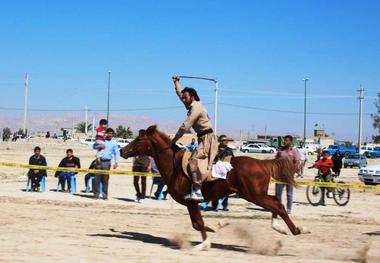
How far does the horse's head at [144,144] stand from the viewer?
11.3 m

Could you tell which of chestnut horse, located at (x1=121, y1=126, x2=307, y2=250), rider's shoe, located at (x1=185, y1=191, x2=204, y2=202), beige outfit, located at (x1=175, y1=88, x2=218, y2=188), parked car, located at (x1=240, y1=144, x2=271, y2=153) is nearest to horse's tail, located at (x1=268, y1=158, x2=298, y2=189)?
chestnut horse, located at (x1=121, y1=126, x2=307, y2=250)

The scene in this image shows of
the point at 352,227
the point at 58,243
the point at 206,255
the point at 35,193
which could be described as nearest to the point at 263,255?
the point at 206,255

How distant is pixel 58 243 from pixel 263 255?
3.50 metres

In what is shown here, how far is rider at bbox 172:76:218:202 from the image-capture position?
10391mm

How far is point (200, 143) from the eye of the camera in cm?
1060

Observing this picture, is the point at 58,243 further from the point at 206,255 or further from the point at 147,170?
the point at 147,170

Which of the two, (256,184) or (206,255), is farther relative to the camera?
(256,184)

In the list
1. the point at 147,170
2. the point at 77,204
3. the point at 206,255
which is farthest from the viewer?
the point at 147,170

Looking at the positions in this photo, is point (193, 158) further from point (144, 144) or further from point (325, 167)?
point (325, 167)

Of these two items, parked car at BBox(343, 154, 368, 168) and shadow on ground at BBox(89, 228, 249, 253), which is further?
parked car at BBox(343, 154, 368, 168)

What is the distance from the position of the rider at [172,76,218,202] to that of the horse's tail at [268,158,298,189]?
1.03 metres

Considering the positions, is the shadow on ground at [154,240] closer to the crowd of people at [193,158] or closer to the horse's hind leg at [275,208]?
the horse's hind leg at [275,208]

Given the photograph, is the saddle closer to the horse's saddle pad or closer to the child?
the horse's saddle pad

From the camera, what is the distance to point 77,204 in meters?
18.0
